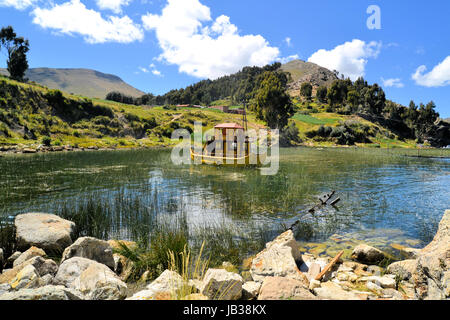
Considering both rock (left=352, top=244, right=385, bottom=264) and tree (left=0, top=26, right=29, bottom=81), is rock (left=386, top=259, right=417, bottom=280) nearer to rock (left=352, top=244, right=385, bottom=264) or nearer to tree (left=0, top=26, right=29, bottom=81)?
rock (left=352, top=244, right=385, bottom=264)

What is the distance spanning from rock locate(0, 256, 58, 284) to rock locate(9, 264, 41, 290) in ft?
1.45

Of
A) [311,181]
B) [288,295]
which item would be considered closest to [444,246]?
[288,295]

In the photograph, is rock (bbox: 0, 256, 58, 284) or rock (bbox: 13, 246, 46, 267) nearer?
rock (bbox: 0, 256, 58, 284)

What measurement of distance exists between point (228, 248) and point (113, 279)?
3.57 m

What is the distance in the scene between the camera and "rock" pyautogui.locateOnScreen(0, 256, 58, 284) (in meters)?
5.43

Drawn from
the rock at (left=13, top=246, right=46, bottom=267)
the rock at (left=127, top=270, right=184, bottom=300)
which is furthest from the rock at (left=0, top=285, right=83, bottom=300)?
the rock at (left=13, top=246, right=46, bottom=267)

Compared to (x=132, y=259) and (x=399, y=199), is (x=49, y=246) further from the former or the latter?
(x=399, y=199)

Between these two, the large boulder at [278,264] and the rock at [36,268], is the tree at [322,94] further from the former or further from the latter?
the rock at [36,268]

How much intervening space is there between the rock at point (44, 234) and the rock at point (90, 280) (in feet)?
6.85

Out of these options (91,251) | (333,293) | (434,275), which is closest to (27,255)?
(91,251)

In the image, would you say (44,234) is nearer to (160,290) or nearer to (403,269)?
(160,290)

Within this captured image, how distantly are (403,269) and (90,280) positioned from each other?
6.87 metres

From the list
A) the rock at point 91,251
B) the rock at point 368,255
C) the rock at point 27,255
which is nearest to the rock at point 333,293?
the rock at point 368,255

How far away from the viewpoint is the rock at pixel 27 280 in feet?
15.4
